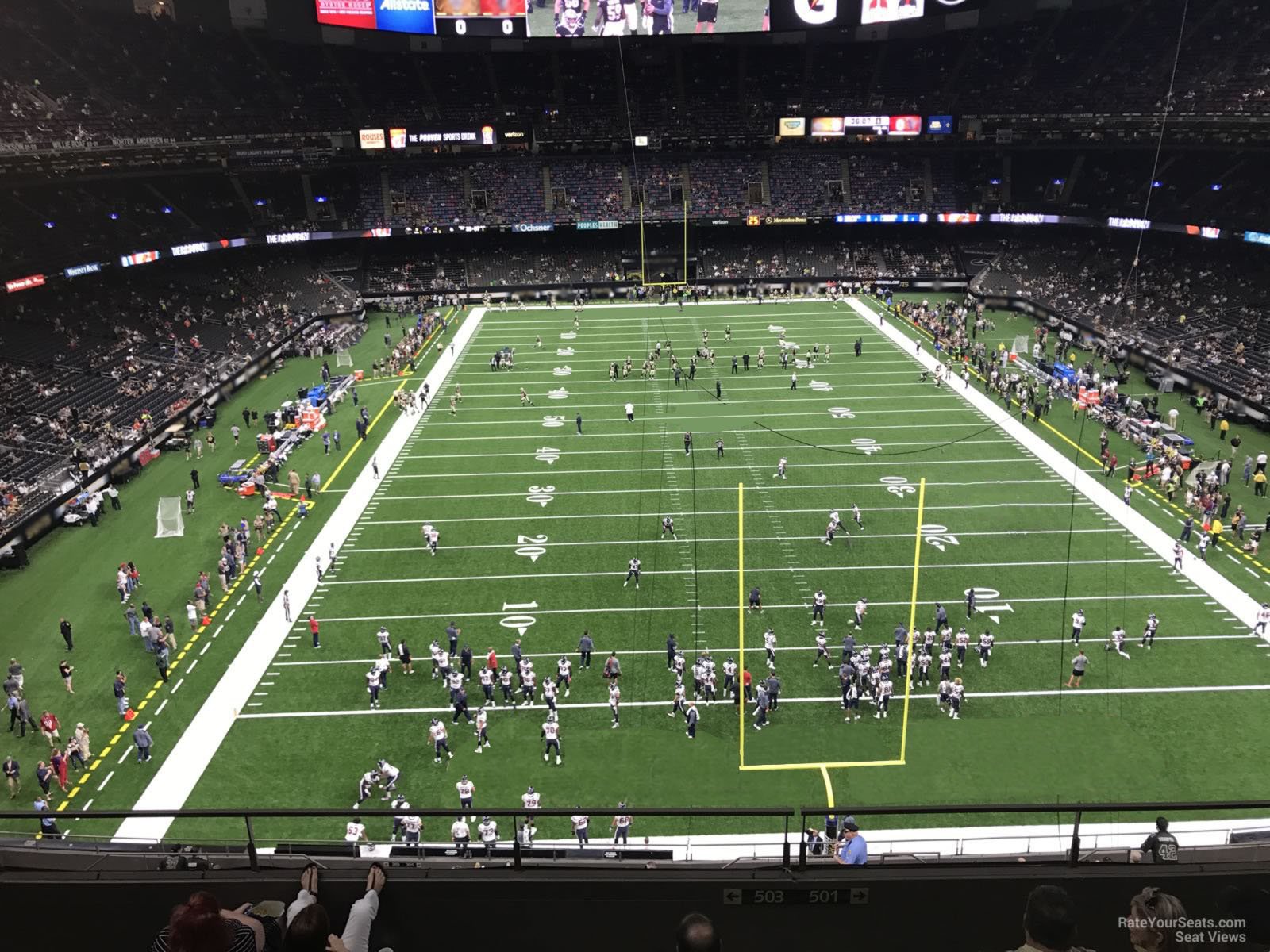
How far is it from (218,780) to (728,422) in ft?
81.4

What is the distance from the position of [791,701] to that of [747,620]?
3.57 meters

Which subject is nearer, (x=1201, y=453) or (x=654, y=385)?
(x=1201, y=453)

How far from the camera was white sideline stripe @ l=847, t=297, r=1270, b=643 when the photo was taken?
24.2 metres

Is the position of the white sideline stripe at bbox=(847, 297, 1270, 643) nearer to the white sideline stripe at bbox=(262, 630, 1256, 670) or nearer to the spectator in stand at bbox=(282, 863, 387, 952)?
the white sideline stripe at bbox=(262, 630, 1256, 670)

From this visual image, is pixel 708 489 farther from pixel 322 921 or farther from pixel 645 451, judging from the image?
pixel 322 921

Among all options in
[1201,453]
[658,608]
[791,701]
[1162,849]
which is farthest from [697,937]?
[1201,453]

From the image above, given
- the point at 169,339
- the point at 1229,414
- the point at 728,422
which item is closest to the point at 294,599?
the point at 728,422

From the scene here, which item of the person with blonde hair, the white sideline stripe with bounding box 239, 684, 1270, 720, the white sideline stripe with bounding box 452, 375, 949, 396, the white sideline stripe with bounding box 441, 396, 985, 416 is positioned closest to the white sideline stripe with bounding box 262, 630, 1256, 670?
the white sideline stripe with bounding box 239, 684, 1270, 720

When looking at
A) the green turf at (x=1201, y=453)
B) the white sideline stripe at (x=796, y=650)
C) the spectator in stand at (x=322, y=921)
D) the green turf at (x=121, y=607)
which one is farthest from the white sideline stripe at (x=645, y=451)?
the spectator in stand at (x=322, y=921)

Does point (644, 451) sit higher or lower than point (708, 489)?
higher

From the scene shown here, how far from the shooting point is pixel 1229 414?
121 ft

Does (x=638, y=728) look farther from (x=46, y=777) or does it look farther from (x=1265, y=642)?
(x=1265, y=642)

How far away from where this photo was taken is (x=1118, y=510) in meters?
29.6

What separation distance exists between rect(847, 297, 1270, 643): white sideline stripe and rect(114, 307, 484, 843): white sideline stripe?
2249 cm
